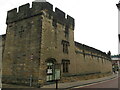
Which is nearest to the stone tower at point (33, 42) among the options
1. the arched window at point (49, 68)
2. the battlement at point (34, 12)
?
the battlement at point (34, 12)

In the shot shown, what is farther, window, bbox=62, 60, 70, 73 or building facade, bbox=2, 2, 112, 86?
window, bbox=62, 60, 70, 73

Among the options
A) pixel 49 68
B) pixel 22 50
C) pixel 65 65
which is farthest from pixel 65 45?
pixel 22 50

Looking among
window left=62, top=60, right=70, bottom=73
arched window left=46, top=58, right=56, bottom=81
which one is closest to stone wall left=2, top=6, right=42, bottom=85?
arched window left=46, top=58, right=56, bottom=81

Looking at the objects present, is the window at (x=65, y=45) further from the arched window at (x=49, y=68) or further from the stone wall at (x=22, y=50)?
the stone wall at (x=22, y=50)

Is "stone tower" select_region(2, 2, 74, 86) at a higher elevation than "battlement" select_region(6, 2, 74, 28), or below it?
below

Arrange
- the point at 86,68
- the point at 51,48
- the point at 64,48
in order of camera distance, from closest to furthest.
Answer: the point at 51,48, the point at 64,48, the point at 86,68

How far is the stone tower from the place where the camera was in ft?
40.9

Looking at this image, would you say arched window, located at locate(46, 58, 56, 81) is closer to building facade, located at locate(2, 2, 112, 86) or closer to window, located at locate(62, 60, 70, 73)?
building facade, located at locate(2, 2, 112, 86)

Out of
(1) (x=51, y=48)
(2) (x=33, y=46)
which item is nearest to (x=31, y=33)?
(2) (x=33, y=46)

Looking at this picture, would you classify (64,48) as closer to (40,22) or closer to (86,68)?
(40,22)

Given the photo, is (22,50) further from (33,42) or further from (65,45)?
(65,45)

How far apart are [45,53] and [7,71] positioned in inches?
204

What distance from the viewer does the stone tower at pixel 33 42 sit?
12461 mm

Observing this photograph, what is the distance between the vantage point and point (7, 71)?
1434cm
